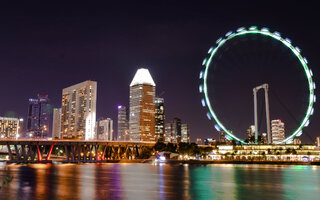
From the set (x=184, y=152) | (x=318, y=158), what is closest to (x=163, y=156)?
(x=184, y=152)

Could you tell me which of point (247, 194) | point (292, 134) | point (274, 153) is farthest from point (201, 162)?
point (247, 194)

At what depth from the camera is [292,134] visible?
103m

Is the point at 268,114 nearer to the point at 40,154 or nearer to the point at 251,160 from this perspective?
the point at 251,160

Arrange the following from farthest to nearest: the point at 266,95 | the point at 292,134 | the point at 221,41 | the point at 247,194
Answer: the point at 266,95, the point at 292,134, the point at 221,41, the point at 247,194

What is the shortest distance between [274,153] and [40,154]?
93993 mm

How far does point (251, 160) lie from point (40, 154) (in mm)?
84396

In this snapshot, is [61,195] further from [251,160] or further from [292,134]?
[251,160]

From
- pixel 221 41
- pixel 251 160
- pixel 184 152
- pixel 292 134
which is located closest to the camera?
pixel 221 41

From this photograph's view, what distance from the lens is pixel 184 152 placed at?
157 metres

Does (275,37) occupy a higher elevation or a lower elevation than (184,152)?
higher

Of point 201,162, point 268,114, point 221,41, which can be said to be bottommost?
point 201,162

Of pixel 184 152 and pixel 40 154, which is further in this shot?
pixel 184 152

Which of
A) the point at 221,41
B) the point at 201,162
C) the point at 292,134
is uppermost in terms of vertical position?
the point at 221,41

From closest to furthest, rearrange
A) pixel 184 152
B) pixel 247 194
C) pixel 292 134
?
pixel 247 194 → pixel 292 134 → pixel 184 152
